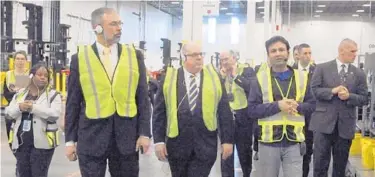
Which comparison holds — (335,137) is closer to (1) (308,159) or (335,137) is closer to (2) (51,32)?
(1) (308,159)

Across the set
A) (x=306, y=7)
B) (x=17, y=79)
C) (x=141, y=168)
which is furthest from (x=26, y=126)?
(x=306, y=7)

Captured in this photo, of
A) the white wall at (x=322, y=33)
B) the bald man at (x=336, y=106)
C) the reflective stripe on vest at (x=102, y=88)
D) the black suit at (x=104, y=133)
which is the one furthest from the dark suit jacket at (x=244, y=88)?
the white wall at (x=322, y=33)

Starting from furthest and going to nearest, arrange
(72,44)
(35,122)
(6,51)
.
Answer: (72,44), (6,51), (35,122)

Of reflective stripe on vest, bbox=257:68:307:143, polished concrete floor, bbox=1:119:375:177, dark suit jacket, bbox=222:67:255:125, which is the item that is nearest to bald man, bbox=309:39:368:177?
dark suit jacket, bbox=222:67:255:125

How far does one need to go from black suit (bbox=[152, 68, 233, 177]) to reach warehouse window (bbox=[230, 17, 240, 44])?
17199 mm

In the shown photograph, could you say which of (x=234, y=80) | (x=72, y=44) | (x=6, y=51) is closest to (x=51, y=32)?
(x=6, y=51)

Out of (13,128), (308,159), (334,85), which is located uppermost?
(334,85)

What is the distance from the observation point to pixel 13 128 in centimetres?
475

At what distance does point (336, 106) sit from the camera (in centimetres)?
516

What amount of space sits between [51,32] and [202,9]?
866 cm

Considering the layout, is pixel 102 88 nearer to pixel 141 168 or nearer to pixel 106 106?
pixel 106 106

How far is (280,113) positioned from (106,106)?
135 cm

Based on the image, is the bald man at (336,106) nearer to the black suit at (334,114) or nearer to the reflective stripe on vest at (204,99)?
the black suit at (334,114)

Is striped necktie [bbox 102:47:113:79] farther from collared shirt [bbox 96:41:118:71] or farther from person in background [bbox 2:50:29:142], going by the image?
person in background [bbox 2:50:29:142]
